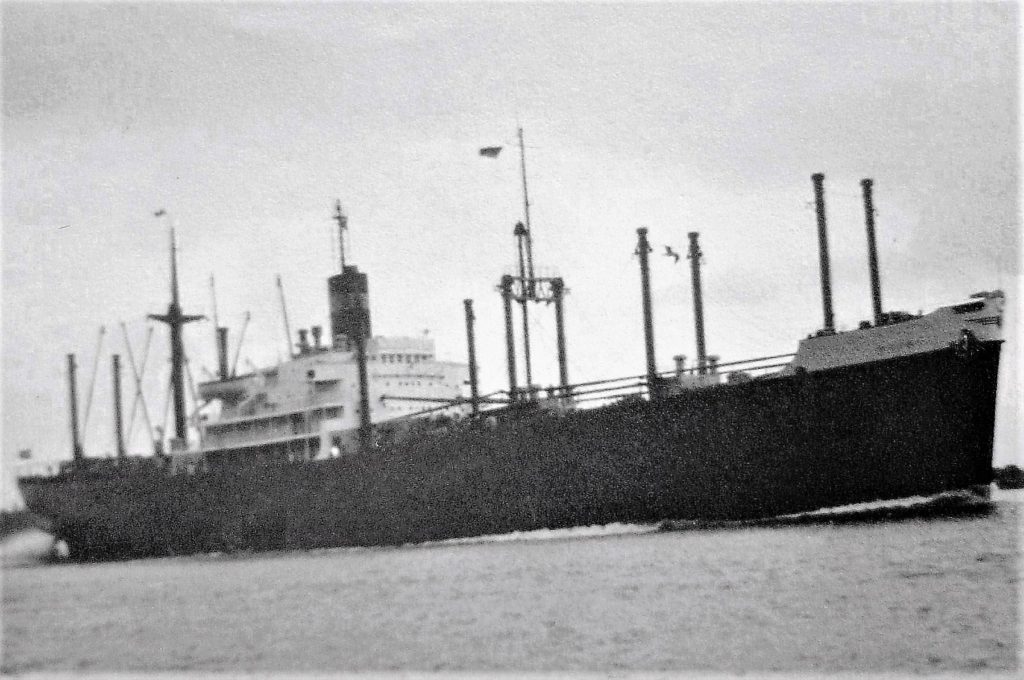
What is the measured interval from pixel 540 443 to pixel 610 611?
10.2 metres

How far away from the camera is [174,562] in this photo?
1019 inches

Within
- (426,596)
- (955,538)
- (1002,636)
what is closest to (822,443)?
(955,538)

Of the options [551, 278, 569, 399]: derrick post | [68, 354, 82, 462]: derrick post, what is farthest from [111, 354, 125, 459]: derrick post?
[551, 278, 569, 399]: derrick post

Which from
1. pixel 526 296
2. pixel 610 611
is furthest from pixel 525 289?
pixel 610 611

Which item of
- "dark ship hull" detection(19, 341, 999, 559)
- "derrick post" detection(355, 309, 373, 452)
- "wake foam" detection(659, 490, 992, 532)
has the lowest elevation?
"wake foam" detection(659, 490, 992, 532)

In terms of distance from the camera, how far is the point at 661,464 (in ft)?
64.9

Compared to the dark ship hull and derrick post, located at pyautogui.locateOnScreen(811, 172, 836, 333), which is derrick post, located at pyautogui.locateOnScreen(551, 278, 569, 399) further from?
derrick post, located at pyautogui.locateOnScreen(811, 172, 836, 333)

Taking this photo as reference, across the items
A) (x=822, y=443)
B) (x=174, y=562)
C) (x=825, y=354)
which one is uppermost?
(x=825, y=354)

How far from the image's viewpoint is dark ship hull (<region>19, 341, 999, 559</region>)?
17672mm

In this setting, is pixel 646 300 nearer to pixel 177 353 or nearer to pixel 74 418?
pixel 177 353

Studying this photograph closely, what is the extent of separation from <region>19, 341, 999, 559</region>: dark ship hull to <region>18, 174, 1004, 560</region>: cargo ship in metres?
0.03

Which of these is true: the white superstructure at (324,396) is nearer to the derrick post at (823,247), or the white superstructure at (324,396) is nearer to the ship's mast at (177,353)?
the ship's mast at (177,353)

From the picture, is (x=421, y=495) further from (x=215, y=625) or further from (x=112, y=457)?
(x=112, y=457)

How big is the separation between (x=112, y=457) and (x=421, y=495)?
728 inches
